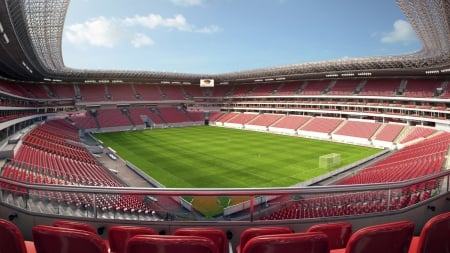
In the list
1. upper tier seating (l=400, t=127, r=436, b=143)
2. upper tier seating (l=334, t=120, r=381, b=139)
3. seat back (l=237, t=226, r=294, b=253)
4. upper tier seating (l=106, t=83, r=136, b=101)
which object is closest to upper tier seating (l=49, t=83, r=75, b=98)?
upper tier seating (l=106, t=83, r=136, b=101)

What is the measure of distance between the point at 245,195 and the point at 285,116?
162 feet

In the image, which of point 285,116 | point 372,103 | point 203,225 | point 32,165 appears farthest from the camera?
point 285,116

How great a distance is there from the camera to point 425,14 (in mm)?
20438

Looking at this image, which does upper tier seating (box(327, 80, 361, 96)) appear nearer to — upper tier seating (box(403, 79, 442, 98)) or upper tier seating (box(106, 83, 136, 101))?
upper tier seating (box(403, 79, 442, 98))

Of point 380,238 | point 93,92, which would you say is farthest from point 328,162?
point 93,92

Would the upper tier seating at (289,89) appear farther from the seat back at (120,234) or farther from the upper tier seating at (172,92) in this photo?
the seat back at (120,234)

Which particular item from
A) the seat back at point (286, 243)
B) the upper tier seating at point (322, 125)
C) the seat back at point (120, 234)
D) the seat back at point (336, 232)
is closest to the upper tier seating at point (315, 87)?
the upper tier seating at point (322, 125)

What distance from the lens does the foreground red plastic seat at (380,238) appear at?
6.95 feet

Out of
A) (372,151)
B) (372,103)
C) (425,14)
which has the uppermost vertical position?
(425,14)

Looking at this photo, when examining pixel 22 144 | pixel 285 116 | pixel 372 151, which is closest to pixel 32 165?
pixel 22 144

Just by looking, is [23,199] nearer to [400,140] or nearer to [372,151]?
[372,151]

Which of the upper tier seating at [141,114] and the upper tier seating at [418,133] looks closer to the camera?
the upper tier seating at [418,133]

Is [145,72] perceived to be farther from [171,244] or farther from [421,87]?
[171,244]

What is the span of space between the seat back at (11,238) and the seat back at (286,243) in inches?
66.9
